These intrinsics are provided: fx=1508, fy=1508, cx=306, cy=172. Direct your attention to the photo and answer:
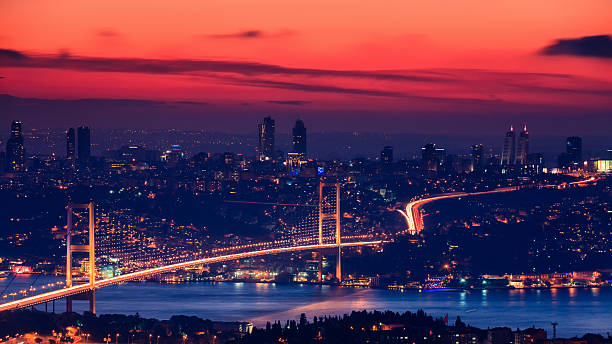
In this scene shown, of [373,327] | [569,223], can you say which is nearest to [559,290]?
[569,223]

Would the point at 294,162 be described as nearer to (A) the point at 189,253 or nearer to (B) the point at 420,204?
(B) the point at 420,204

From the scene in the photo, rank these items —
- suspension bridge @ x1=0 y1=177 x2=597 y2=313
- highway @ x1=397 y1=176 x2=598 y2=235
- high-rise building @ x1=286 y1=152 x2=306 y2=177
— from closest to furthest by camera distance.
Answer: suspension bridge @ x1=0 y1=177 x2=597 y2=313
highway @ x1=397 y1=176 x2=598 y2=235
high-rise building @ x1=286 y1=152 x2=306 y2=177

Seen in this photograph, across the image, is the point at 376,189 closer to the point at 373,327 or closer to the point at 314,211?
the point at 314,211

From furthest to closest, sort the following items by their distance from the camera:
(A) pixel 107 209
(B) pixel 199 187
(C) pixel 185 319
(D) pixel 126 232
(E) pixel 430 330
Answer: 1. (B) pixel 199 187
2. (A) pixel 107 209
3. (D) pixel 126 232
4. (C) pixel 185 319
5. (E) pixel 430 330

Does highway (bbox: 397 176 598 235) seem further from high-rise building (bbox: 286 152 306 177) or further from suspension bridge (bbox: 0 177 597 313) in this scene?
high-rise building (bbox: 286 152 306 177)

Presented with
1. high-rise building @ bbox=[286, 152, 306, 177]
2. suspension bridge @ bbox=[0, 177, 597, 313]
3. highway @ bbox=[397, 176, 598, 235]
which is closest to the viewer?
suspension bridge @ bbox=[0, 177, 597, 313]

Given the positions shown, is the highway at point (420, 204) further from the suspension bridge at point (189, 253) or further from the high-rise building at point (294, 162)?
the high-rise building at point (294, 162)

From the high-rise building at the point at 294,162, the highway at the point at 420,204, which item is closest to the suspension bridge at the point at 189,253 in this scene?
the highway at the point at 420,204

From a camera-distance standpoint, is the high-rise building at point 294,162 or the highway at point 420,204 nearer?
the highway at point 420,204

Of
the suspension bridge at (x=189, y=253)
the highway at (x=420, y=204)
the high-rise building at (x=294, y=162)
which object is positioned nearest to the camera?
the suspension bridge at (x=189, y=253)

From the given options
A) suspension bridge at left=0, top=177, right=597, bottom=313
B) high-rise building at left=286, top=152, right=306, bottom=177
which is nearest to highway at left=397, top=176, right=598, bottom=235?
suspension bridge at left=0, top=177, right=597, bottom=313

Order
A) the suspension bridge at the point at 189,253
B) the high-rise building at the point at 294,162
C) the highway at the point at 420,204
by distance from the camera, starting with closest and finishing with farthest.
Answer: the suspension bridge at the point at 189,253
the highway at the point at 420,204
the high-rise building at the point at 294,162
